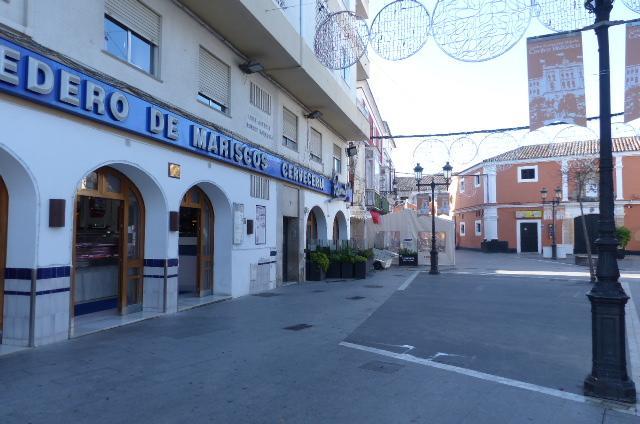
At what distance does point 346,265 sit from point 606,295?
12275mm

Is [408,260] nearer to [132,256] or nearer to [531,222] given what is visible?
[132,256]

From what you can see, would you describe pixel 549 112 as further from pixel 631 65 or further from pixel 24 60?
pixel 24 60

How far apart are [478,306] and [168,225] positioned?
7.20 metres

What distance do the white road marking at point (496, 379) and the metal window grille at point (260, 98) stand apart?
7.67 metres

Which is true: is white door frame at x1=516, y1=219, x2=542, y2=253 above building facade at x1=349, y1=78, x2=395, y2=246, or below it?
below

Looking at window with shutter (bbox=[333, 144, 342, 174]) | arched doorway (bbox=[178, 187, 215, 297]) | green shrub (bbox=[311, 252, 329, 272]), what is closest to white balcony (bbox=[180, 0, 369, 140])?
window with shutter (bbox=[333, 144, 342, 174])

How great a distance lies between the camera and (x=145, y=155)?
812 centimetres

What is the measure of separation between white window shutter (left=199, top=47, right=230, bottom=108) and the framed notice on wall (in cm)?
297

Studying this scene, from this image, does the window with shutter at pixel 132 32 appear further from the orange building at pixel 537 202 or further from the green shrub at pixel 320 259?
the orange building at pixel 537 202

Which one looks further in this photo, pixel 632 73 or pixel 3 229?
pixel 3 229

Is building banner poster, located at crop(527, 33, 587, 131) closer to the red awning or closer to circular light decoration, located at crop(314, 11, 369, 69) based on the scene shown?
circular light decoration, located at crop(314, 11, 369, 69)

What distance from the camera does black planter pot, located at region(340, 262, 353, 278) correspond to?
16906 mm

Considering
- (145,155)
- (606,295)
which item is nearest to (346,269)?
(145,155)

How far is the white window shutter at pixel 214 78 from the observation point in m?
10.2
